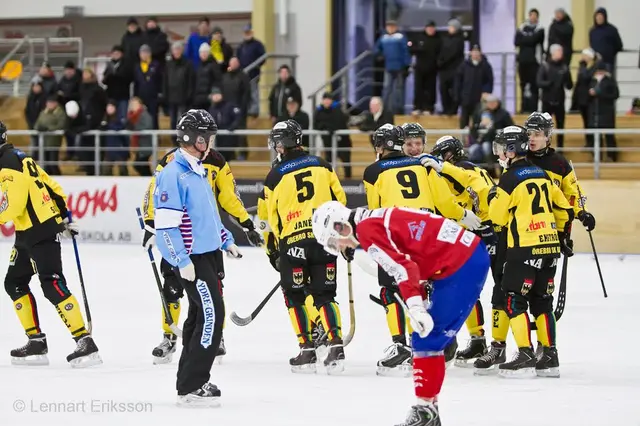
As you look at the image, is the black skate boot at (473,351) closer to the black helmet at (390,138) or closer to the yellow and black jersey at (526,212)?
the yellow and black jersey at (526,212)

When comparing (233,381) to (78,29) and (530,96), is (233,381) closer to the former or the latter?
(530,96)

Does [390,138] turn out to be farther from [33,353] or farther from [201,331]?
[33,353]

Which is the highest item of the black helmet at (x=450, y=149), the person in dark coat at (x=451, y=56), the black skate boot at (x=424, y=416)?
the person in dark coat at (x=451, y=56)

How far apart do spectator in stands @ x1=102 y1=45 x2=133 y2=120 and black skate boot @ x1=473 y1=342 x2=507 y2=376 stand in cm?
1415

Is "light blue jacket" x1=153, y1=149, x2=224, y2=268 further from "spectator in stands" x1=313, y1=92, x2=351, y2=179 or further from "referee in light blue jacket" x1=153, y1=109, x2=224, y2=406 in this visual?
"spectator in stands" x1=313, y1=92, x2=351, y2=179

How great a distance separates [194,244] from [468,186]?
2544 millimetres

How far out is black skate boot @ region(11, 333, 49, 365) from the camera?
379 inches

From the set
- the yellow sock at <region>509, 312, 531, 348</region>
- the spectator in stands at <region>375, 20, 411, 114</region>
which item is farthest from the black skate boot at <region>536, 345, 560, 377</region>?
the spectator in stands at <region>375, 20, 411, 114</region>

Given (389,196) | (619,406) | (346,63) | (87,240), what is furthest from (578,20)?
(619,406)

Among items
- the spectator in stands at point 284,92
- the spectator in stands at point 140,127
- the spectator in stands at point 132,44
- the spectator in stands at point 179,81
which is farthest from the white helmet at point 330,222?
the spectator in stands at point 132,44

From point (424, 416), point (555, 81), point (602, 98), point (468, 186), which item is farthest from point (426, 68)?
point (424, 416)

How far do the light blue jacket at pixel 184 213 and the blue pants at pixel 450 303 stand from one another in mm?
1669

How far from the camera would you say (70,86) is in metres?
22.1

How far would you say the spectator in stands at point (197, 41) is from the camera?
22.5 metres
